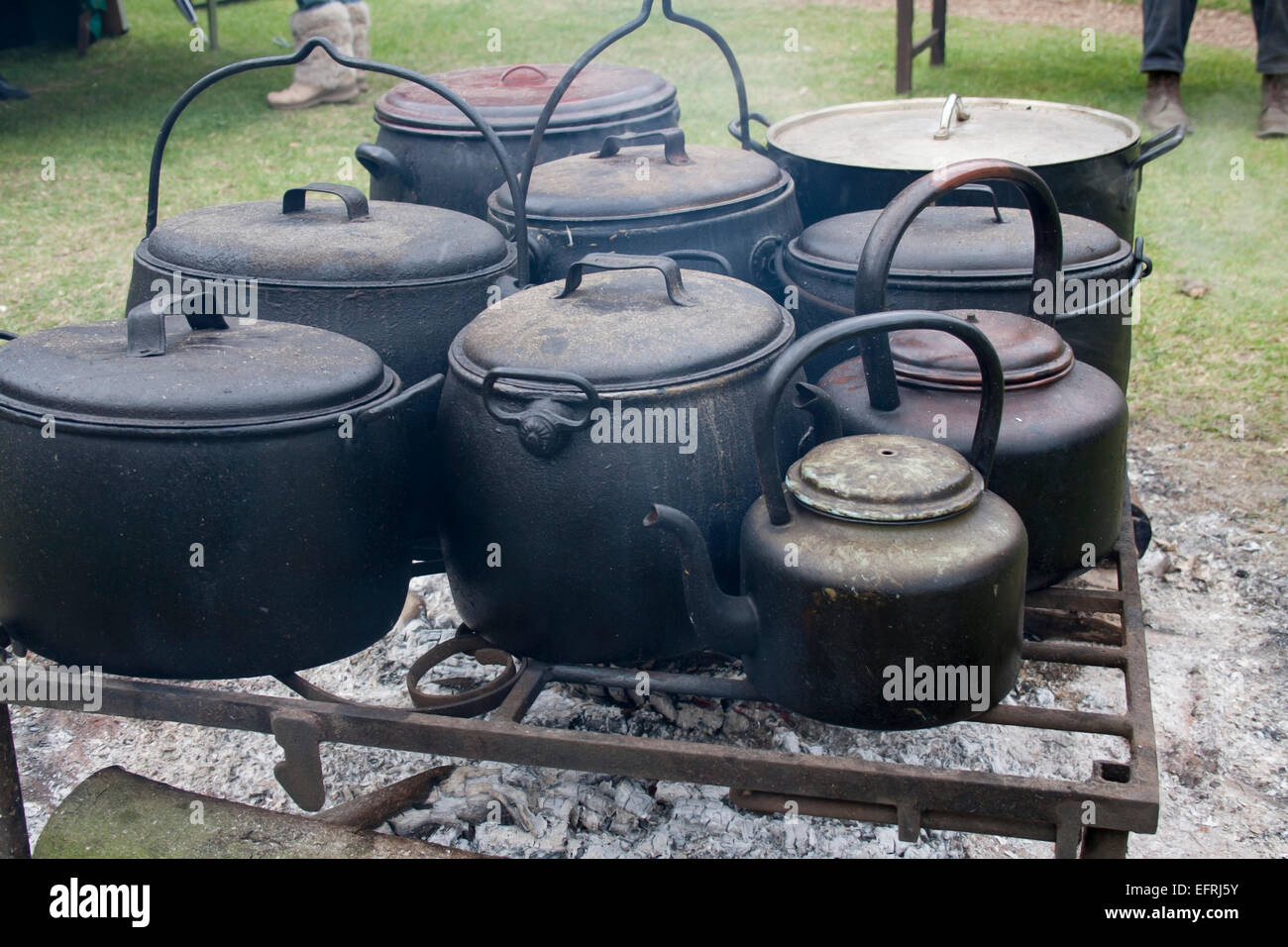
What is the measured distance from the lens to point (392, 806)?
7.93ft

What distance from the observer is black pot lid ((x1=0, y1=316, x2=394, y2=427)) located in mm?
1952

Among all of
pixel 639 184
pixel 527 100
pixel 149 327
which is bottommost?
pixel 149 327

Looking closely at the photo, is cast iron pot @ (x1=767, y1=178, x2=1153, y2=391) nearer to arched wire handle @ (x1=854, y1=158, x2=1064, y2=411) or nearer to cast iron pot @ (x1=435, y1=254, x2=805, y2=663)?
arched wire handle @ (x1=854, y1=158, x2=1064, y2=411)

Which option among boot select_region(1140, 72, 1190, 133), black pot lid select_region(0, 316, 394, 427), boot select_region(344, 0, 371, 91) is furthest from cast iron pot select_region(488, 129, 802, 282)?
boot select_region(344, 0, 371, 91)

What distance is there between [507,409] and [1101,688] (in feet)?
5.58

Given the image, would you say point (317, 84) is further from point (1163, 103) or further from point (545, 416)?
point (545, 416)

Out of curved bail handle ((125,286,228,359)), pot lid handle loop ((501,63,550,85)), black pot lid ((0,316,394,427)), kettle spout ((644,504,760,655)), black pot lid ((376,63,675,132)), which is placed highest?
pot lid handle loop ((501,63,550,85))

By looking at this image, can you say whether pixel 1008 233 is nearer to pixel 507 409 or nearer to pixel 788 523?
pixel 788 523

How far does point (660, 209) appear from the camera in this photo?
8.65ft

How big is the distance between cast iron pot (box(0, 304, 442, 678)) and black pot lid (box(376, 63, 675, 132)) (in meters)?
1.39

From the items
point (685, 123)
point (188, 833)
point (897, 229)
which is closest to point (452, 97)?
point (897, 229)

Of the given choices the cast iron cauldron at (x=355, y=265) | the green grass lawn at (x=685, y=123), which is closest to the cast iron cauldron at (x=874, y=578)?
the cast iron cauldron at (x=355, y=265)

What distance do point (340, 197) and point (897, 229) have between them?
1.27 m
